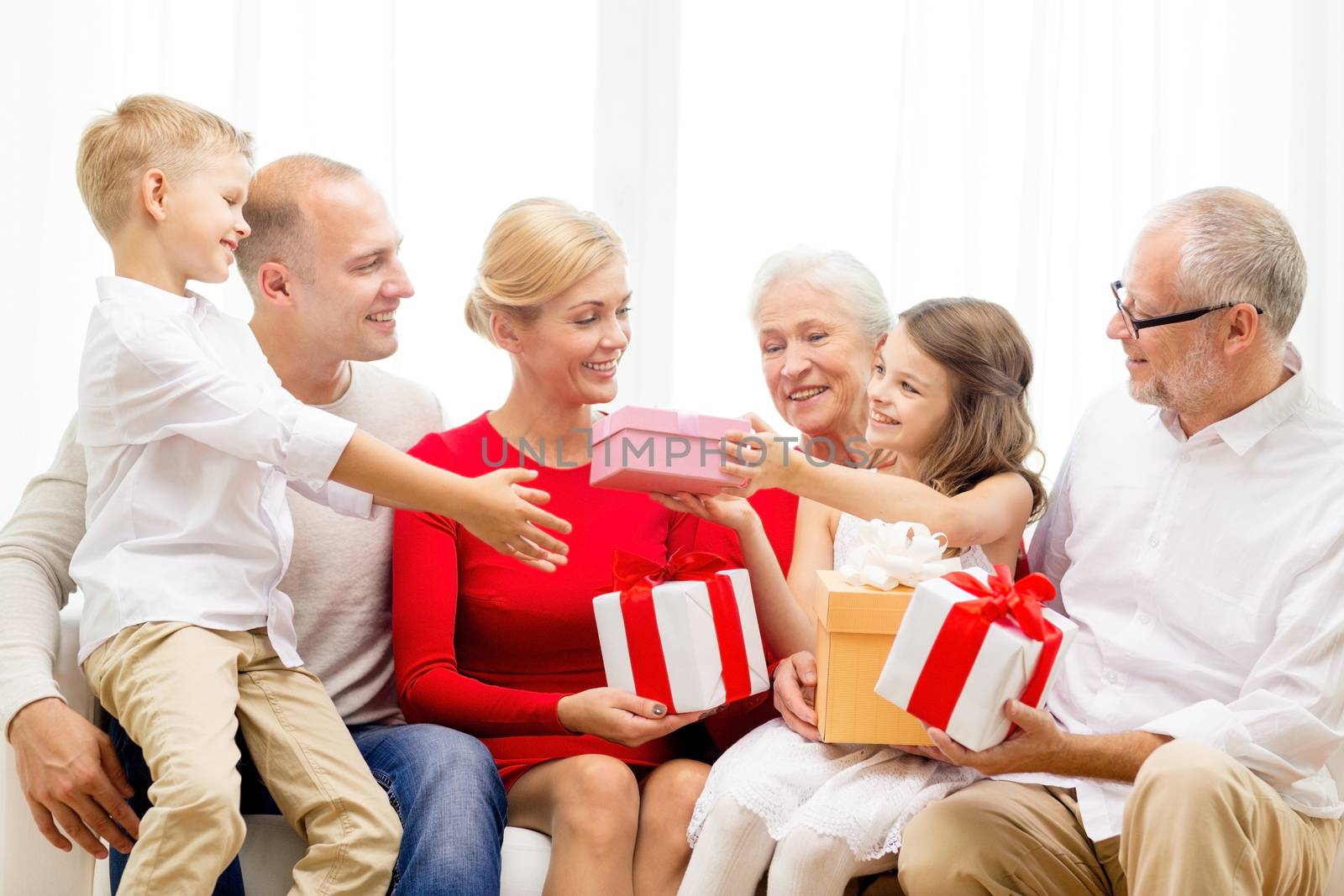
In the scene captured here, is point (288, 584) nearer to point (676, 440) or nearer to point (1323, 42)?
point (676, 440)

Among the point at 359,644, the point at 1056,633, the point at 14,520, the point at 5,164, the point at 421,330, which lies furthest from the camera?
the point at 421,330

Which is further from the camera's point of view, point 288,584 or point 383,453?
point 288,584

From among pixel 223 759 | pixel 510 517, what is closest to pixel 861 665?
pixel 510 517

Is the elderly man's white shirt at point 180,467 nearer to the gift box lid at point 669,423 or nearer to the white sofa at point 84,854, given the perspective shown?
the white sofa at point 84,854

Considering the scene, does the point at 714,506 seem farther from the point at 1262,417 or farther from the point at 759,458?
the point at 1262,417

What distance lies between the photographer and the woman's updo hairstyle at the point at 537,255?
2.28 m

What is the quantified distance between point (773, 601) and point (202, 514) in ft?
3.19

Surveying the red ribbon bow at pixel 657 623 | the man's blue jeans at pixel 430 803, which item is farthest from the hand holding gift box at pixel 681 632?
the man's blue jeans at pixel 430 803

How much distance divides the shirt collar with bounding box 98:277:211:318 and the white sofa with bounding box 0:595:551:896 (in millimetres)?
580

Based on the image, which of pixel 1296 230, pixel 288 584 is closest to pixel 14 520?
pixel 288 584

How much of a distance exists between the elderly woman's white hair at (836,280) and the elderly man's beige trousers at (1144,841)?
1031 millimetres

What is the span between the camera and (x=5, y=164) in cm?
305

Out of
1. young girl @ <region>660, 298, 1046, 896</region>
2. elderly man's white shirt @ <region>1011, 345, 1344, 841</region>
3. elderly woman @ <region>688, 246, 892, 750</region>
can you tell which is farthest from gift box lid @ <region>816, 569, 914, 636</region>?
elderly woman @ <region>688, 246, 892, 750</region>

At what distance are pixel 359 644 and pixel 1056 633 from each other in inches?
50.1
